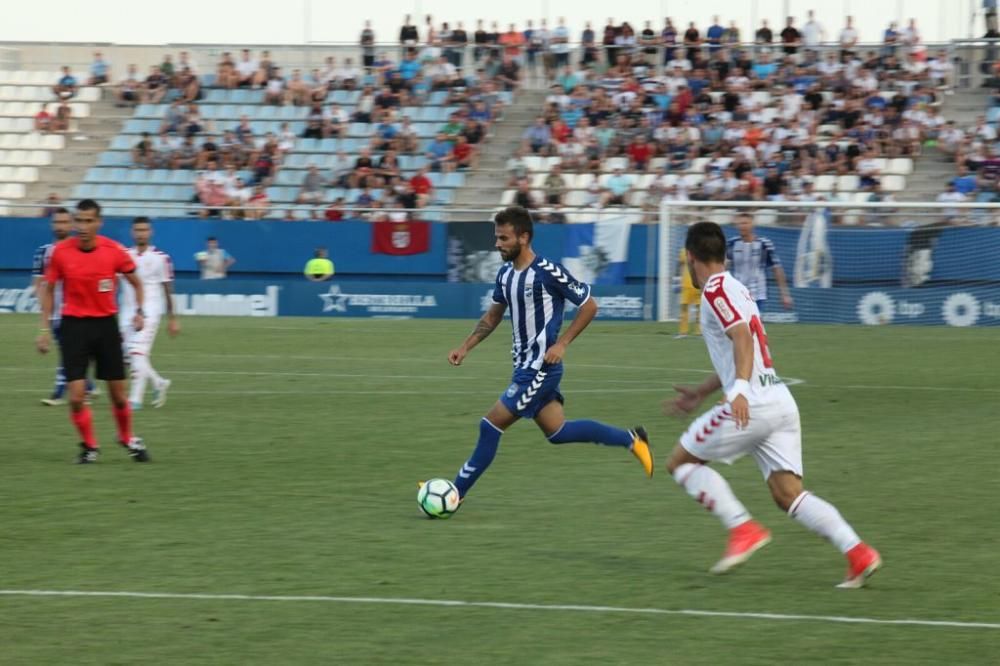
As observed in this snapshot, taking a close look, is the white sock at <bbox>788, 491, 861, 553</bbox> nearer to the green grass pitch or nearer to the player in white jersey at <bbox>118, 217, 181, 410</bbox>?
the green grass pitch

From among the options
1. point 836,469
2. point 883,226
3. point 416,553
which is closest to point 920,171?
point 883,226

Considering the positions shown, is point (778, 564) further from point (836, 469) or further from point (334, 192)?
point (334, 192)

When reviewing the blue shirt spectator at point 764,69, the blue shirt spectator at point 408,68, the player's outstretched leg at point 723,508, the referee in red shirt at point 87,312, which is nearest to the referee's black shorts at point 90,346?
the referee in red shirt at point 87,312

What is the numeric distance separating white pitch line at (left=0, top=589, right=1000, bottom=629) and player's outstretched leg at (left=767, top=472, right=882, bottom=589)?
19.8 inches

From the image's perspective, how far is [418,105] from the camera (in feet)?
123

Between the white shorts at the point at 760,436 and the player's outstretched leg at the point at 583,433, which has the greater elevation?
the white shorts at the point at 760,436

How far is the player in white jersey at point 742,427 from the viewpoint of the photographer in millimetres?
7133

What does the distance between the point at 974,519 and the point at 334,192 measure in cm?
2687

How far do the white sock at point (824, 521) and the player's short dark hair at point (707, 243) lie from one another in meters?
1.25

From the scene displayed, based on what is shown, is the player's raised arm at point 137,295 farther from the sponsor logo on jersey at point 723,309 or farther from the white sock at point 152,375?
the sponsor logo on jersey at point 723,309

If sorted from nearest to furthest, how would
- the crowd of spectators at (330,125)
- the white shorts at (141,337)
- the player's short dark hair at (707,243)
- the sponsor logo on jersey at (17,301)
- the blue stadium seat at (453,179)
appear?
1. the player's short dark hair at (707,243)
2. the white shorts at (141,337)
3. the sponsor logo on jersey at (17,301)
4. the crowd of spectators at (330,125)
5. the blue stadium seat at (453,179)

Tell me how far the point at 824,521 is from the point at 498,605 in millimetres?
1640

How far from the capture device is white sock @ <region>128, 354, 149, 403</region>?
1534 centimetres

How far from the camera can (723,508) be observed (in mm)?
7531
